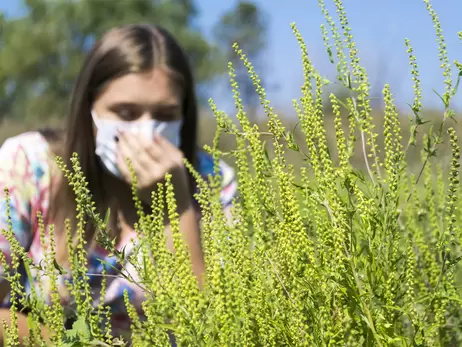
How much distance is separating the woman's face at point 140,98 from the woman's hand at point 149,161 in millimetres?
169

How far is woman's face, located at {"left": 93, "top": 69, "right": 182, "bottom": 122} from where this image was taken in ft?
8.93

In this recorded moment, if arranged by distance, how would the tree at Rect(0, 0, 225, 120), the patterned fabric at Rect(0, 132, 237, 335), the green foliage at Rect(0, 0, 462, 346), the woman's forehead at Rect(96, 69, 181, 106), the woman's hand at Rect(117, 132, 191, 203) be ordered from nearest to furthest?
the green foliage at Rect(0, 0, 462, 346), the woman's hand at Rect(117, 132, 191, 203), the patterned fabric at Rect(0, 132, 237, 335), the woman's forehead at Rect(96, 69, 181, 106), the tree at Rect(0, 0, 225, 120)

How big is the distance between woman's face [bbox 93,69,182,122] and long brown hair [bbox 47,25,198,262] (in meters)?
0.05

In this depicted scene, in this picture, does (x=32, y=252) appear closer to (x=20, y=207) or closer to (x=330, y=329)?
(x=20, y=207)

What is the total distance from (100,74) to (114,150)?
53cm

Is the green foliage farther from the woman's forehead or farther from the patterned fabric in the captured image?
the woman's forehead

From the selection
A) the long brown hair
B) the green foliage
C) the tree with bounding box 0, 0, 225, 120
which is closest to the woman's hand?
the long brown hair

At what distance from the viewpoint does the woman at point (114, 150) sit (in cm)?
252

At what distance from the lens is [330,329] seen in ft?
3.49

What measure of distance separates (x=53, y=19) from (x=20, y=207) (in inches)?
1432

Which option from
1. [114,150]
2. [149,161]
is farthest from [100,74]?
[149,161]

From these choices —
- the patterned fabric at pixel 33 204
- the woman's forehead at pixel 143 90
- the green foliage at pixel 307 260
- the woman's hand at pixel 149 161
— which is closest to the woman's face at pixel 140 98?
the woman's forehead at pixel 143 90

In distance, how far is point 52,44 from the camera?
36.1m

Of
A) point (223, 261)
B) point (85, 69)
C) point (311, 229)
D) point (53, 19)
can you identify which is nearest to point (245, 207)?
point (311, 229)
